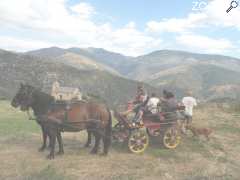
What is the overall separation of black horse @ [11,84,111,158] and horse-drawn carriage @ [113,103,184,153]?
29.0 inches

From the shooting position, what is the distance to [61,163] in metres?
9.91

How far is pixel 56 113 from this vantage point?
420 inches

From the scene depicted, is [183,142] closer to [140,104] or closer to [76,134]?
[140,104]

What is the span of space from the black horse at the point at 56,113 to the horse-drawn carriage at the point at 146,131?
738 millimetres

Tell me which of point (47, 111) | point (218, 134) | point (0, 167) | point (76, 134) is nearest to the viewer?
point (0, 167)

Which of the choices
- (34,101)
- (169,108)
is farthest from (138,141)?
(34,101)

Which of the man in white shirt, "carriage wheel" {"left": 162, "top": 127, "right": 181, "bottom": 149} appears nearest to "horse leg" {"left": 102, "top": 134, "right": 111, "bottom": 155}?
"carriage wheel" {"left": 162, "top": 127, "right": 181, "bottom": 149}

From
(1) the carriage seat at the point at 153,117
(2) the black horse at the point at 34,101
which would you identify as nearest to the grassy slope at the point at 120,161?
(1) the carriage seat at the point at 153,117

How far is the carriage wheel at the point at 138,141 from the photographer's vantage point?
11430mm

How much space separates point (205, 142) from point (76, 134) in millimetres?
6044

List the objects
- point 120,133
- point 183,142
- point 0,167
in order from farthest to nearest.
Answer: point 183,142 < point 120,133 < point 0,167

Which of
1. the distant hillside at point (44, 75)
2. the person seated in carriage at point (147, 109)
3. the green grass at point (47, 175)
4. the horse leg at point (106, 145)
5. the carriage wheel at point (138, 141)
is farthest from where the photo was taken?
the distant hillside at point (44, 75)

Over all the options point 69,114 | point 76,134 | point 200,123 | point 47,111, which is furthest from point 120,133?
point 200,123

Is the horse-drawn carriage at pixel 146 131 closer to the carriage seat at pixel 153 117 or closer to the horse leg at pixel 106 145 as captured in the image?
the carriage seat at pixel 153 117
